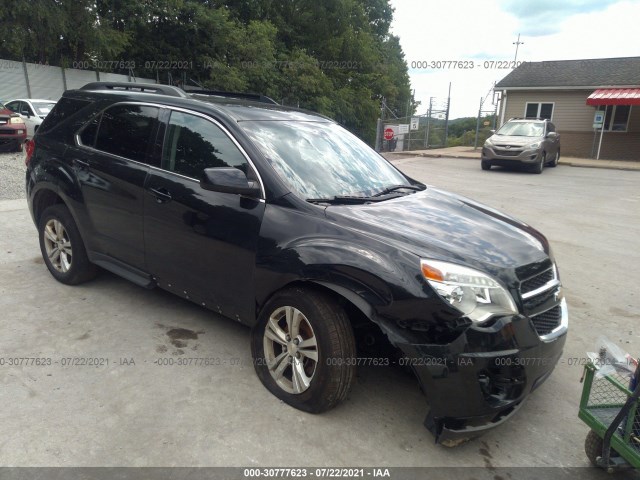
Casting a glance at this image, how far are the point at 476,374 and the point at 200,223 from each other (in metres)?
2.01

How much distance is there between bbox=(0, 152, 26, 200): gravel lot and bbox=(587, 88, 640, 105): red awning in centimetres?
2181

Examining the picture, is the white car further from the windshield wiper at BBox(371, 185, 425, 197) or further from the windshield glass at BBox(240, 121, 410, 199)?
the windshield wiper at BBox(371, 185, 425, 197)

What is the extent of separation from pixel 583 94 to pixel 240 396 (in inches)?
985

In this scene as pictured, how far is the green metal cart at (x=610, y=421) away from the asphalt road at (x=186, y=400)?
20 centimetres

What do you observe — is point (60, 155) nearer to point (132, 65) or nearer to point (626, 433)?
point (626, 433)

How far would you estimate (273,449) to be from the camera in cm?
263

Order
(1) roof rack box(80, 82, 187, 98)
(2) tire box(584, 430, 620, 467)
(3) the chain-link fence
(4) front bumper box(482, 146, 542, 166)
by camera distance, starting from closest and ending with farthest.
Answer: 1. (2) tire box(584, 430, 620, 467)
2. (1) roof rack box(80, 82, 187, 98)
3. (4) front bumper box(482, 146, 542, 166)
4. (3) the chain-link fence

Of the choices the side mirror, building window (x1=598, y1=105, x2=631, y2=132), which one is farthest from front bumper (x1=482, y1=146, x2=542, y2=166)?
the side mirror

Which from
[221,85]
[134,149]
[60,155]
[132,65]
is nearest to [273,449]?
[134,149]

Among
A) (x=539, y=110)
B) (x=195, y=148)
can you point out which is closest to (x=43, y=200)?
(x=195, y=148)

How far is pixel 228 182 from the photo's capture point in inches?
121

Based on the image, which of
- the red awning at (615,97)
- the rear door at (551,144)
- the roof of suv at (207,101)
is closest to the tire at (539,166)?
the rear door at (551,144)

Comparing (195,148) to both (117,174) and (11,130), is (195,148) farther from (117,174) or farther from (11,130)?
(11,130)

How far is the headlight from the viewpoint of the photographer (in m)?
2.51
